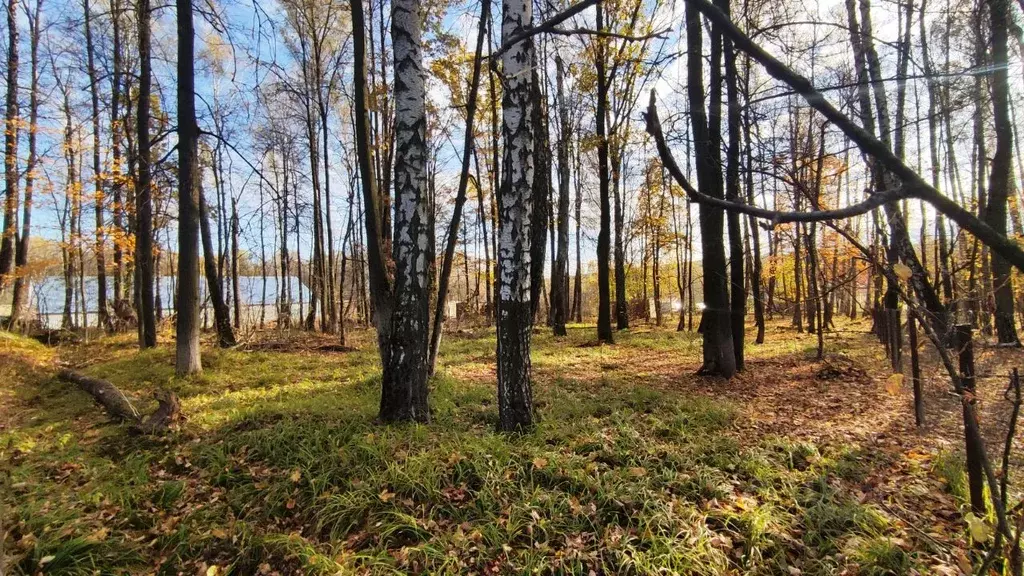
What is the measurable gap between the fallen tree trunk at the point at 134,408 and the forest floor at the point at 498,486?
0.16 meters

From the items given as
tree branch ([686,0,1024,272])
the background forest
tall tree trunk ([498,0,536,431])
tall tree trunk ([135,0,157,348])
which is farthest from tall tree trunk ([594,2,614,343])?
tree branch ([686,0,1024,272])

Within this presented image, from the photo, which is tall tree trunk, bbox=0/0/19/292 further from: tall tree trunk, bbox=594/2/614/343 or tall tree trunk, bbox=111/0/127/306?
tall tree trunk, bbox=594/2/614/343

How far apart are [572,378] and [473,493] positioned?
3941 mm

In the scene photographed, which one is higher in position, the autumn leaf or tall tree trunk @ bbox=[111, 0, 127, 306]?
tall tree trunk @ bbox=[111, 0, 127, 306]

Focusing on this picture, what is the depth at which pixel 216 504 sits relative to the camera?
3.27 metres

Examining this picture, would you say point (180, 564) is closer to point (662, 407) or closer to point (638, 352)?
point (662, 407)

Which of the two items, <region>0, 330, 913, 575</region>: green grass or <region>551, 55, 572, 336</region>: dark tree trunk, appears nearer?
<region>0, 330, 913, 575</region>: green grass

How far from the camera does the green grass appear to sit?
2662mm

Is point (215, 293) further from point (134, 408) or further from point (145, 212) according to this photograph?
point (134, 408)

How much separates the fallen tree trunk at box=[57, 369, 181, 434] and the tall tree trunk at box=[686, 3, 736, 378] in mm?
7220

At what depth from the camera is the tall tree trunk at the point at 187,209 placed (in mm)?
6707

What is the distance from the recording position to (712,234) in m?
6.77

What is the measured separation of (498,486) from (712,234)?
17.7 ft

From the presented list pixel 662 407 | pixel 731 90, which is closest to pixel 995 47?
pixel 731 90
